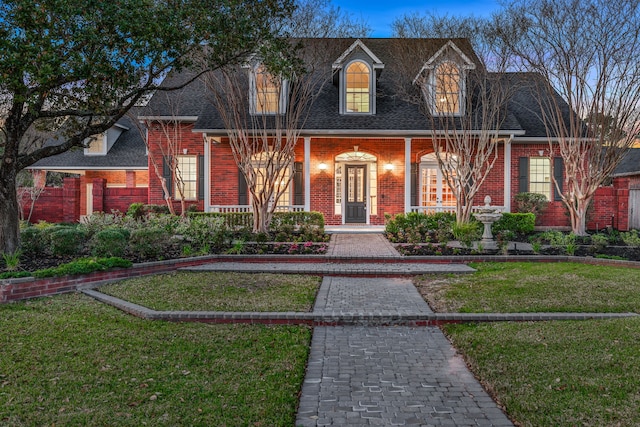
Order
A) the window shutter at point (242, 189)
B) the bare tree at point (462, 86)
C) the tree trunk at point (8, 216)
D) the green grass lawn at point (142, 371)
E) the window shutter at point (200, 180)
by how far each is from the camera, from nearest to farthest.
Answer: the green grass lawn at point (142, 371) → the tree trunk at point (8, 216) → the bare tree at point (462, 86) → the window shutter at point (242, 189) → the window shutter at point (200, 180)

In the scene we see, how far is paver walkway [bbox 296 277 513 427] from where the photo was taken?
134 inches

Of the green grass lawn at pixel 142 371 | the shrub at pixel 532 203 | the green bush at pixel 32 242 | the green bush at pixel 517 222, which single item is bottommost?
the green grass lawn at pixel 142 371

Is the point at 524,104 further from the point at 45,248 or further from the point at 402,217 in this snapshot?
the point at 45,248

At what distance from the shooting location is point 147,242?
376 inches

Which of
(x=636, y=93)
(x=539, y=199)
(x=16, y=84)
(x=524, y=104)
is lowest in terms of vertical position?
(x=539, y=199)

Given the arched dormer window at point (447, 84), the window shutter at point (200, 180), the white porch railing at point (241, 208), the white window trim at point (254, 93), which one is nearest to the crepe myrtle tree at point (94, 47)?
the white window trim at point (254, 93)

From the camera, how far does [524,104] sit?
17859 millimetres

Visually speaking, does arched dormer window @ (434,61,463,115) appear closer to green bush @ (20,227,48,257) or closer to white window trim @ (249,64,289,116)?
white window trim @ (249,64,289,116)

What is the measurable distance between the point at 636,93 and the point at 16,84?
1505 centimetres

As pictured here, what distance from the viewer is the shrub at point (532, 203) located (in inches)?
625

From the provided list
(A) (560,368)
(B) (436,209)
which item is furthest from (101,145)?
(A) (560,368)

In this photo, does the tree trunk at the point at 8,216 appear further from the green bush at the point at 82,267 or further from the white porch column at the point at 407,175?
the white porch column at the point at 407,175

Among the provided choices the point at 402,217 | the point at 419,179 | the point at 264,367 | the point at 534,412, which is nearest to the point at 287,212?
the point at 402,217

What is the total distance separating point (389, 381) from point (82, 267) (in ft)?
20.0
